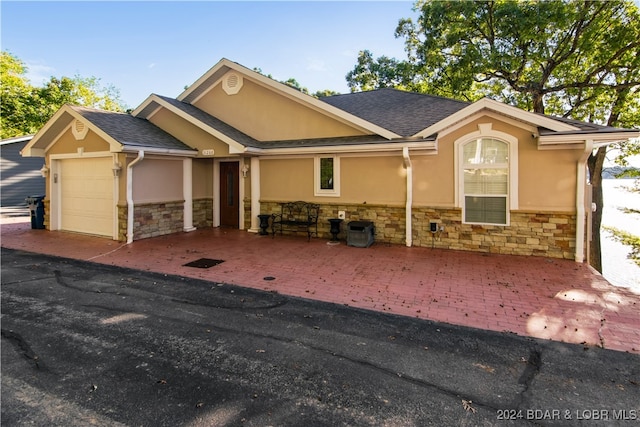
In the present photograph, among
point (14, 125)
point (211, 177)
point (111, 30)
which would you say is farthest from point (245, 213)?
point (14, 125)

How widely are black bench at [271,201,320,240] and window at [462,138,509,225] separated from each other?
14.4ft

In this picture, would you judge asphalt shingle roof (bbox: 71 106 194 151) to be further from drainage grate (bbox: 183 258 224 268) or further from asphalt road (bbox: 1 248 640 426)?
asphalt road (bbox: 1 248 640 426)

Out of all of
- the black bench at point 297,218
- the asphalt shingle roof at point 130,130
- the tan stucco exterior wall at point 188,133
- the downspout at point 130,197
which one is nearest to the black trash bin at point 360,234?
the black bench at point 297,218

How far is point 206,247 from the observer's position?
355 inches

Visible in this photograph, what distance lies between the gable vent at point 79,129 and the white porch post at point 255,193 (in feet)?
16.9

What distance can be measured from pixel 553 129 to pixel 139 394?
8.67 metres

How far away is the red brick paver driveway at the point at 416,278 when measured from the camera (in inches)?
176

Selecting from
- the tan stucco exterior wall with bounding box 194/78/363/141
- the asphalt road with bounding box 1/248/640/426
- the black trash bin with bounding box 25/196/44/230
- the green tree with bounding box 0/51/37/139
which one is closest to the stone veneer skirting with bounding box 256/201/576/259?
the tan stucco exterior wall with bounding box 194/78/363/141

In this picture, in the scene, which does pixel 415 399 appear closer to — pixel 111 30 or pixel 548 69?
pixel 548 69

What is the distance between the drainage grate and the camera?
23.9 feet

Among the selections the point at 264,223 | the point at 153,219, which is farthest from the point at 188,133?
the point at 264,223

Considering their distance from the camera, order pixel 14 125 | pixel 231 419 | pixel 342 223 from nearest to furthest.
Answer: pixel 231 419, pixel 342 223, pixel 14 125

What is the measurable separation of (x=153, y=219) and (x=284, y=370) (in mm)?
8768

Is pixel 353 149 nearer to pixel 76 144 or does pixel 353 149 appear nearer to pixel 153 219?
pixel 153 219
